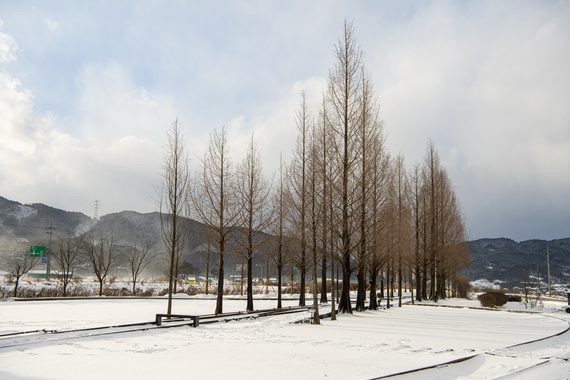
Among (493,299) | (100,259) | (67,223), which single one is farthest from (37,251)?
(67,223)

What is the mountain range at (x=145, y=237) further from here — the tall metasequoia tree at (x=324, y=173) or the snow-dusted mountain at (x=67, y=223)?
the tall metasequoia tree at (x=324, y=173)

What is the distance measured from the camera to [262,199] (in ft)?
60.1

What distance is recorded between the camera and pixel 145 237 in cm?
15600

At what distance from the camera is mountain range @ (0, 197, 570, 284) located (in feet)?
418

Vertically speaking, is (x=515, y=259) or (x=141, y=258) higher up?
(x=141, y=258)

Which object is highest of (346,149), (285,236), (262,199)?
(346,149)

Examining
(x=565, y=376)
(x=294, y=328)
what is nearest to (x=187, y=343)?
(x=294, y=328)

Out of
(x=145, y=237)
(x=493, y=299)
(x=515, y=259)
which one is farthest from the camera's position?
(x=145, y=237)

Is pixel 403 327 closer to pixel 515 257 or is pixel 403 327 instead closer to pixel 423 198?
pixel 423 198

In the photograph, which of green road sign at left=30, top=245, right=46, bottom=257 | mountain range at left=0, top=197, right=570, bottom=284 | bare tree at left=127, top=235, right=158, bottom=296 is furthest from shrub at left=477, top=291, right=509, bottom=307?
mountain range at left=0, top=197, right=570, bottom=284

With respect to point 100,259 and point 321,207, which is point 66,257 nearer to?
point 100,259

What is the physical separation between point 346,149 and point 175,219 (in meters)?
7.92

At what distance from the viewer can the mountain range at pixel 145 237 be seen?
127294 mm

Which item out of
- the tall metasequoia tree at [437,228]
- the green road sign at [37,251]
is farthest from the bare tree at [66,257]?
the tall metasequoia tree at [437,228]
